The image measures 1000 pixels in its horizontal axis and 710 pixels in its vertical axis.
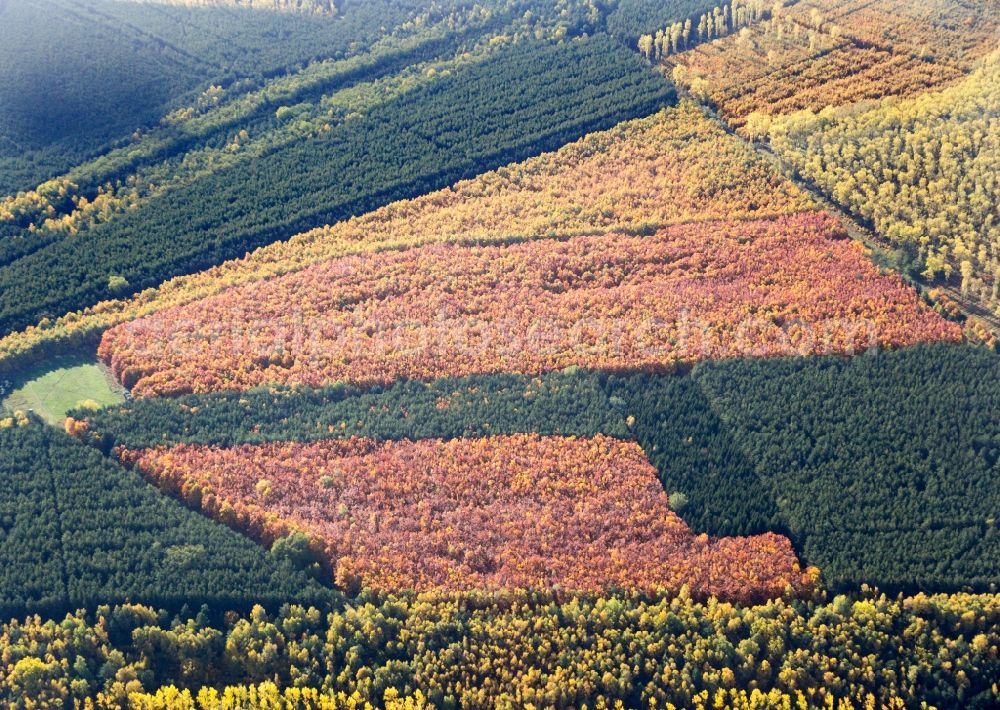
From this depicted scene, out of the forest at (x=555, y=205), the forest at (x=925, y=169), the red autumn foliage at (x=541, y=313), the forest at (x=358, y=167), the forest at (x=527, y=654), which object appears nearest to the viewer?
the forest at (x=527, y=654)

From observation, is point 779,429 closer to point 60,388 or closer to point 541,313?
point 541,313

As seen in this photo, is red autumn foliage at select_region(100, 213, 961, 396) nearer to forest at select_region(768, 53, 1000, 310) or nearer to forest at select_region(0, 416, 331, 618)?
forest at select_region(768, 53, 1000, 310)

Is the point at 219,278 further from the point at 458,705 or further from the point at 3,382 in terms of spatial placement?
the point at 458,705

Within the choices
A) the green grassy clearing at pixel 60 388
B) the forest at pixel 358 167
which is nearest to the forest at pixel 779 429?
the green grassy clearing at pixel 60 388

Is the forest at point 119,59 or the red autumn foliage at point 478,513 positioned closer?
the red autumn foliage at point 478,513

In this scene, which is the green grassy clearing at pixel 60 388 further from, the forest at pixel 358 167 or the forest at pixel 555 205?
the forest at pixel 358 167

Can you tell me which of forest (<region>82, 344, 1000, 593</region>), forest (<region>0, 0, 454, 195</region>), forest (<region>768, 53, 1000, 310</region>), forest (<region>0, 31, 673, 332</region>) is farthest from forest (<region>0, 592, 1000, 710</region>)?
forest (<region>0, 0, 454, 195</region>)
